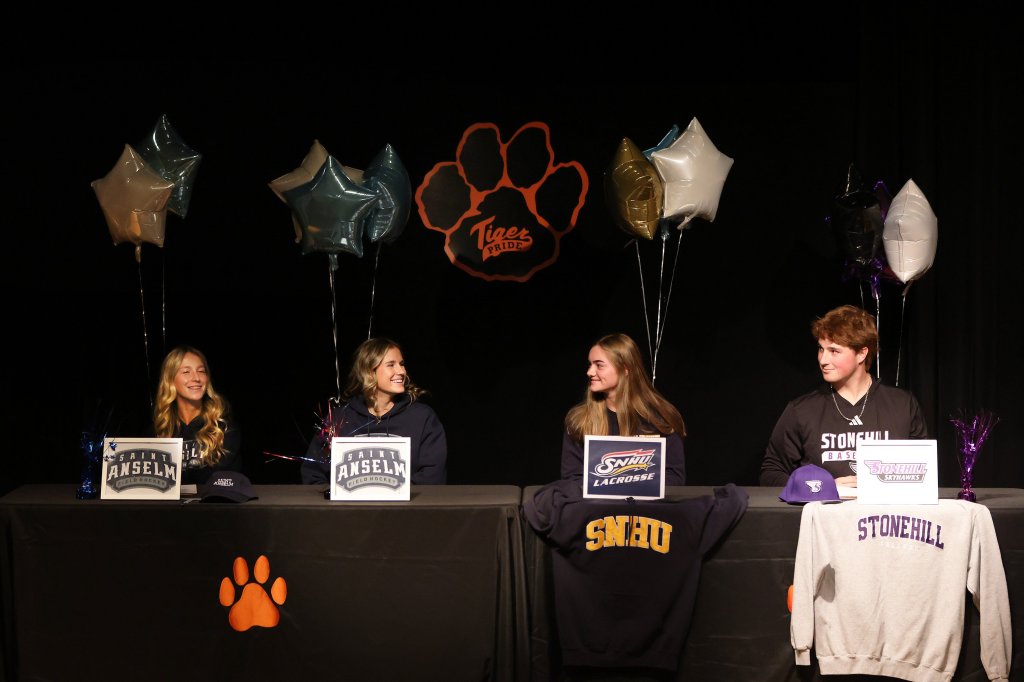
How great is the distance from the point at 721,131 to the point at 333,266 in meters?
1.84

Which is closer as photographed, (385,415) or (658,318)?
(385,415)

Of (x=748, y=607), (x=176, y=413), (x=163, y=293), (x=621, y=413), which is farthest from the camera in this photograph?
(x=163, y=293)

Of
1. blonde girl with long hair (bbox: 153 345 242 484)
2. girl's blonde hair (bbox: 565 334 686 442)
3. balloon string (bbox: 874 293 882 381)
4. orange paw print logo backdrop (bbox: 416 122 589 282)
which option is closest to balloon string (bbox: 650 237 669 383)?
orange paw print logo backdrop (bbox: 416 122 589 282)

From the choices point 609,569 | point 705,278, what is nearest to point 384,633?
point 609,569

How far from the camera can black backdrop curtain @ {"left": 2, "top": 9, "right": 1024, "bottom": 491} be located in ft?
15.1

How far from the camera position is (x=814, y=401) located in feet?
12.5

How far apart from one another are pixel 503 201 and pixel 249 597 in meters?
2.22

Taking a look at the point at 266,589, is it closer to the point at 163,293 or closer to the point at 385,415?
the point at 385,415

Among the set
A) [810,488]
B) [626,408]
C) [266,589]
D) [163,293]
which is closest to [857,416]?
[810,488]

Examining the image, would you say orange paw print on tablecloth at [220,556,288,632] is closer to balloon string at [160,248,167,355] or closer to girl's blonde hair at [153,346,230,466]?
girl's blonde hair at [153,346,230,466]

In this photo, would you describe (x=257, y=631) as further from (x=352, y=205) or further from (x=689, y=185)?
(x=689, y=185)

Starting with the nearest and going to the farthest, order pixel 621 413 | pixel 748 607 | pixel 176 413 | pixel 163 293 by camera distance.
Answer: pixel 748 607 → pixel 621 413 → pixel 176 413 → pixel 163 293

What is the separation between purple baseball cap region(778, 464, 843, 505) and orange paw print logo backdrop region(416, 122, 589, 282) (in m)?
1.81

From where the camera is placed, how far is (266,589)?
3152 millimetres
